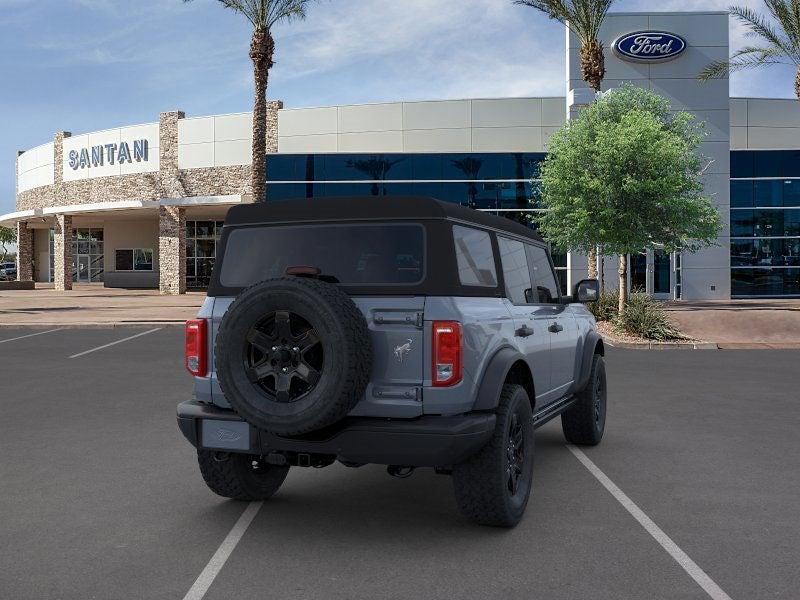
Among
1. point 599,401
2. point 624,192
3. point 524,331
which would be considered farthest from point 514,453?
point 624,192

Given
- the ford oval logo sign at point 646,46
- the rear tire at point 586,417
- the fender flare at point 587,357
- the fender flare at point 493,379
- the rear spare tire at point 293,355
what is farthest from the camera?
the ford oval logo sign at point 646,46

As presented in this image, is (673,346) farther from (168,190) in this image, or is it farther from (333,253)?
(168,190)

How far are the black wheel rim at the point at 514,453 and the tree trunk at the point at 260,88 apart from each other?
2334 cm

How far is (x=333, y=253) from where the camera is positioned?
4.84 metres

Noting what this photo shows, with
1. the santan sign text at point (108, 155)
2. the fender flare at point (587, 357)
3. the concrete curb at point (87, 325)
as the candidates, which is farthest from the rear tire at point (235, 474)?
the santan sign text at point (108, 155)

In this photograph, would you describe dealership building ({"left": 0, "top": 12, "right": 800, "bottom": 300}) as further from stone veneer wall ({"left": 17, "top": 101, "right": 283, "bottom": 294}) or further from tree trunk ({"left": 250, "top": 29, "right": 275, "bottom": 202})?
tree trunk ({"left": 250, "top": 29, "right": 275, "bottom": 202})

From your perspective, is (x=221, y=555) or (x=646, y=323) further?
(x=646, y=323)

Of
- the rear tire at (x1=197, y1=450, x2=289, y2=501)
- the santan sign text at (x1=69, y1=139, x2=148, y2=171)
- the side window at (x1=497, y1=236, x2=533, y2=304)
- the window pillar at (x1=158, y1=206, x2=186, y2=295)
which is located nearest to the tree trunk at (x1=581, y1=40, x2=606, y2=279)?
the side window at (x1=497, y1=236, x2=533, y2=304)

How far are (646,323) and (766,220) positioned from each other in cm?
2089

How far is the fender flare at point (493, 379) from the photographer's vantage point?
4535mm

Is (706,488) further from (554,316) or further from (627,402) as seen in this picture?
(627,402)

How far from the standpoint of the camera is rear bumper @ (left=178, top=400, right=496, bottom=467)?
430 centimetres

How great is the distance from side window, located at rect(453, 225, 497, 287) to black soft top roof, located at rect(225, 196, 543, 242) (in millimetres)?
95

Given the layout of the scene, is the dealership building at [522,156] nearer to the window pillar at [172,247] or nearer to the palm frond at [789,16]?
the window pillar at [172,247]
